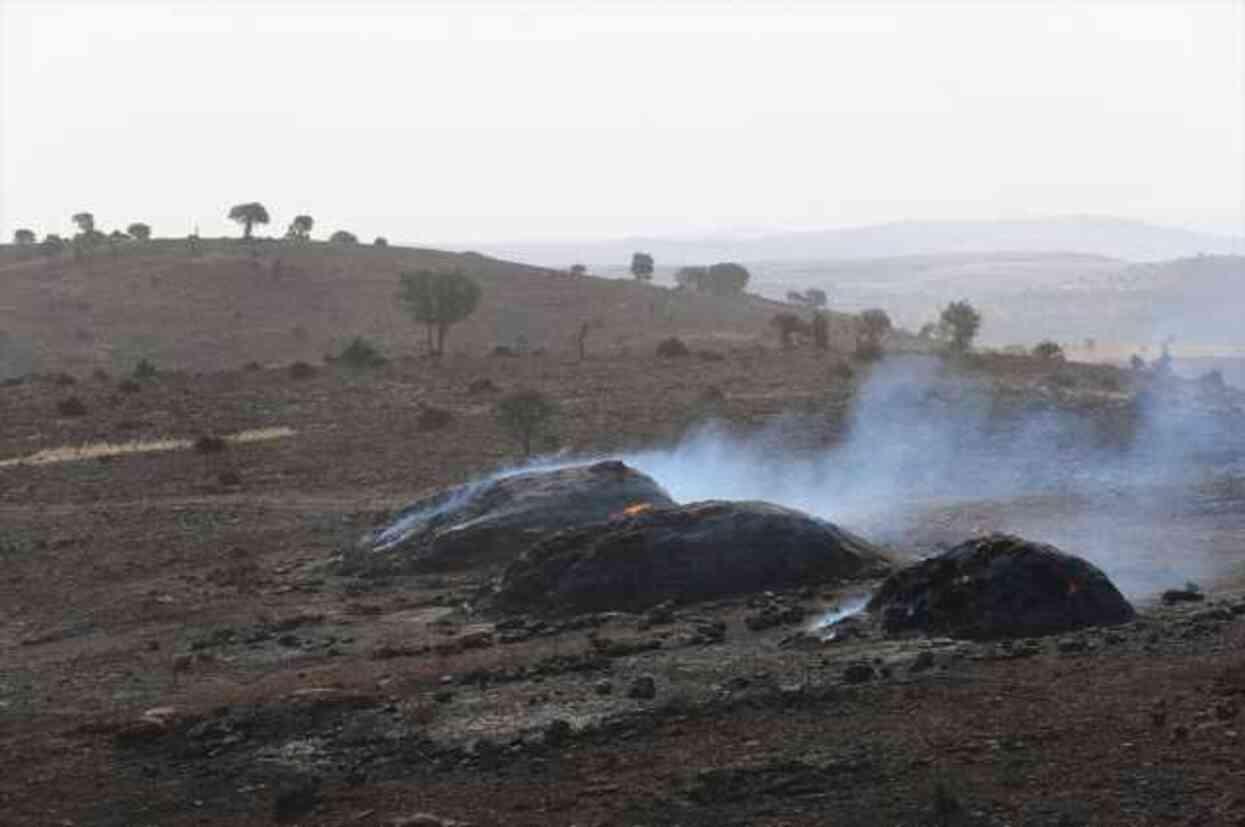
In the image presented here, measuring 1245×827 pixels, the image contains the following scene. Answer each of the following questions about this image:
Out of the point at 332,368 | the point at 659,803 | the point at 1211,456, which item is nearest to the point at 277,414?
the point at 332,368

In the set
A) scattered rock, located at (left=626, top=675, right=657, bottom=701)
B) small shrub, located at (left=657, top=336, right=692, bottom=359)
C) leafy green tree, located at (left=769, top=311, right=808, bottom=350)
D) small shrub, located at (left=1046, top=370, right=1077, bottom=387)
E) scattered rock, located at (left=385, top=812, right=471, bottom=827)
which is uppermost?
leafy green tree, located at (left=769, top=311, right=808, bottom=350)

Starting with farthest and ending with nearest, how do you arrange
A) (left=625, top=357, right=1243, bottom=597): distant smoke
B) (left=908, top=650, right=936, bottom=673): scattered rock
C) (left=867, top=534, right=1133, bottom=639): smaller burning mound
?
(left=625, top=357, right=1243, bottom=597): distant smoke
(left=867, top=534, right=1133, bottom=639): smaller burning mound
(left=908, top=650, right=936, bottom=673): scattered rock

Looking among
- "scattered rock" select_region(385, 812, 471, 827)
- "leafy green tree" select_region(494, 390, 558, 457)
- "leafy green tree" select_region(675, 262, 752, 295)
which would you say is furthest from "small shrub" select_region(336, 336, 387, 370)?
"leafy green tree" select_region(675, 262, 752, 295)

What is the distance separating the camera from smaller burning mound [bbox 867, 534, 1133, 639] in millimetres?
13875

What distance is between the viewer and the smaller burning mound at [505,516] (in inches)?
789

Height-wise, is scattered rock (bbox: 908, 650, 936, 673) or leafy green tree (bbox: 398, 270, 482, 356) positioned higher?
leafy green tree (bbox: 398, 270, 482, 356)

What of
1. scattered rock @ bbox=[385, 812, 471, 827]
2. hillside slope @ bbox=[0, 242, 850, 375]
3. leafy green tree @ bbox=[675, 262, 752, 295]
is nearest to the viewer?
scattered rock @ bbox=[385, 812, 471, 827]

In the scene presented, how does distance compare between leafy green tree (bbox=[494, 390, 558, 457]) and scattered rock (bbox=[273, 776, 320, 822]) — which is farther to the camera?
leafy green tree (bbox=[494, 390, 558, 457])

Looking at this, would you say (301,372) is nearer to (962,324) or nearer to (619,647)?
(962,324)

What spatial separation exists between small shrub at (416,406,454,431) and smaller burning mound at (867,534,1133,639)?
22683 millimetres

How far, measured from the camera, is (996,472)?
1136 inches

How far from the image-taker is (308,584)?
65.0 ft

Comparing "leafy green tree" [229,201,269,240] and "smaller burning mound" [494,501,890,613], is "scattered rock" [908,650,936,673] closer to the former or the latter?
"smaller burning mound" [494,501,890,613]

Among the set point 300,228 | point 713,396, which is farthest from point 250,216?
point 713,396
